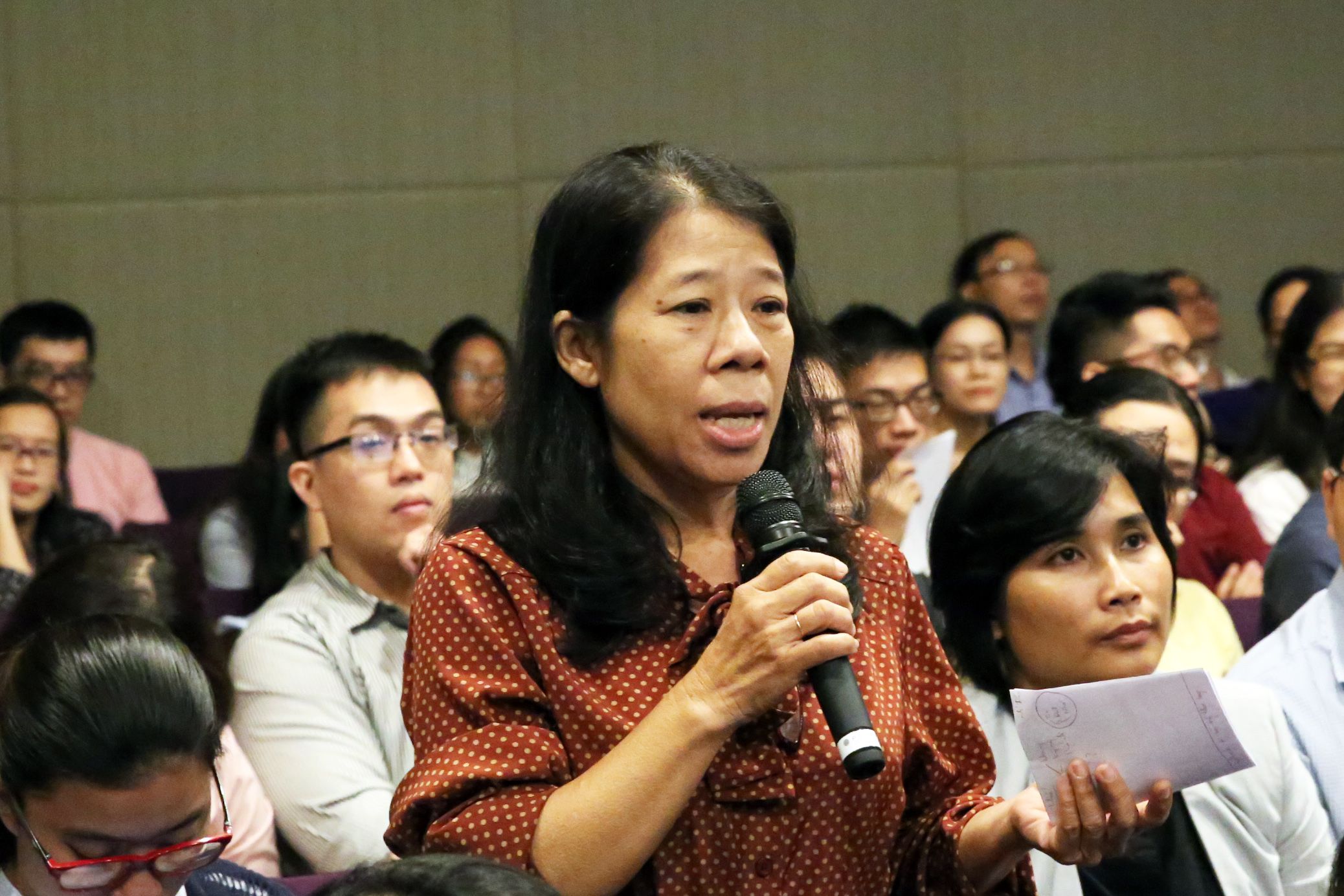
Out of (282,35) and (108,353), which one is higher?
(282,35)

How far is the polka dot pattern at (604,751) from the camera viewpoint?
1.13 metres

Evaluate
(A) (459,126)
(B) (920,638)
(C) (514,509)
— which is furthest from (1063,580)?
(A) (459,126)

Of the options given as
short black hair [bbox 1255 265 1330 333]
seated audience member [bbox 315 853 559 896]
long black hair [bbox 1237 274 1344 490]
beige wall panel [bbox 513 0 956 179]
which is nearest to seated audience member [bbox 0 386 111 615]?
beige wall panel [bbox 513 0 956 179]

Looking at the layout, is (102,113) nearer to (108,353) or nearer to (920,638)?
(108,353)

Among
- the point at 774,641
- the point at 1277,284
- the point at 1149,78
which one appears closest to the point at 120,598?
the point at 774,641

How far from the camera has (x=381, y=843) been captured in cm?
205

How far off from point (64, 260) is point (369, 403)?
2788 mm

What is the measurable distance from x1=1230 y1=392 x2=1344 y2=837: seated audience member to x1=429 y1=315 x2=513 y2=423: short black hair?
250cm

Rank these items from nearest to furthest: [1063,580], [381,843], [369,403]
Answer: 1. [1063,580]
2. [381,843]
3. [369,403]

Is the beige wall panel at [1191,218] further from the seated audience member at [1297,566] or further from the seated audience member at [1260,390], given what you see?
the seated audience member at [1297,566]

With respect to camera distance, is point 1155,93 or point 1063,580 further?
point 1155,93

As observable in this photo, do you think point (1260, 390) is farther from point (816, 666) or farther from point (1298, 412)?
point (816, 666)

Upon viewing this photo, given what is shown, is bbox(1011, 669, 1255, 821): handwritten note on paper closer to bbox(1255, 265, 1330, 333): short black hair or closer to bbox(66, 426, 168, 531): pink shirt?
bbox(66, 426, 168, 531): pink shirt

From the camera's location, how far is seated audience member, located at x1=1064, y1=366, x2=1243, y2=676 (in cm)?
243
